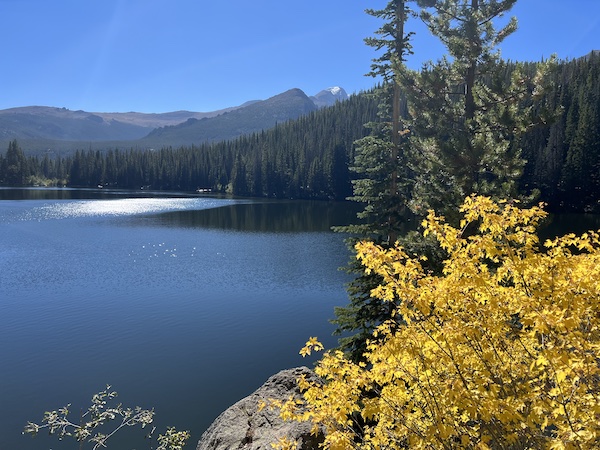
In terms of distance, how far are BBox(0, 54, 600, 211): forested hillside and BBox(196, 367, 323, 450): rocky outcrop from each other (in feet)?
192

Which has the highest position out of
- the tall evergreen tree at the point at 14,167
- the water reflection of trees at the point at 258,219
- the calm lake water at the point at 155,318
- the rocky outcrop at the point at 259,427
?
the tall evergreen tree at the point at 14,167

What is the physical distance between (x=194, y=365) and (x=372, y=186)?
12.3 meters

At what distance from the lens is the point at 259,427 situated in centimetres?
1123

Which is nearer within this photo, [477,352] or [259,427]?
[477,352]

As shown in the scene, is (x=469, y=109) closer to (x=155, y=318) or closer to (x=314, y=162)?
(x=155, y=318)

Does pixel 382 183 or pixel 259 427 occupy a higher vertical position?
pixel 382 183

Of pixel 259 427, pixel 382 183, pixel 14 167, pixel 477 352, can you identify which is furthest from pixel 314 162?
pixel 477 352

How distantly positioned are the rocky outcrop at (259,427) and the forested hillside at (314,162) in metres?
58.4

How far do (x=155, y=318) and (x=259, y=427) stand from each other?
18.0 metres

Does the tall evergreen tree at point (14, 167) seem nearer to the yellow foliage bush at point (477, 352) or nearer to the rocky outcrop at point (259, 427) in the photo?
the rocky outcrop at point (259, 427)

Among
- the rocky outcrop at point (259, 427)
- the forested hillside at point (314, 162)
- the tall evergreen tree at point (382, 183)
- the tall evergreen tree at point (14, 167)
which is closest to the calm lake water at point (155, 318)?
the rocky outcrop at point (259, 427)

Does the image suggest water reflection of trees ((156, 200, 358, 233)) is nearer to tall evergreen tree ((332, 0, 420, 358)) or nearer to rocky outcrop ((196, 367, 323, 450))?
tall evergreen tree ((332, 0, 420, 358))

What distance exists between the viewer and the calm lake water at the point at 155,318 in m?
17.8

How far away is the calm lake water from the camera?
17750 mm
